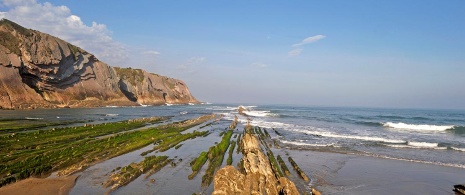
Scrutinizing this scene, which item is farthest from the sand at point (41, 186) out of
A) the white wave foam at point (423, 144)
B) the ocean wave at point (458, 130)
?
the ocean wave at point (458, 130)

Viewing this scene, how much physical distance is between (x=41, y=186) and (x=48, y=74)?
7994 cm

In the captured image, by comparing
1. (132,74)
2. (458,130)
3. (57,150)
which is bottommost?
(57,150)

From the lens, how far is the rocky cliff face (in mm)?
71375

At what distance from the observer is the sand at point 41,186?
14062 millimetres

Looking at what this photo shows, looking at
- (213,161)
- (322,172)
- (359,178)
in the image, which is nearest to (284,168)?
(322,172)

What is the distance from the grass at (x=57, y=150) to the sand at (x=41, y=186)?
0.65 metres

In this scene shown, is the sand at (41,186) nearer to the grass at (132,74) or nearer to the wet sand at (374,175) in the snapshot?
the wet sand at (374,175)

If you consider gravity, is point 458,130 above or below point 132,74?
below

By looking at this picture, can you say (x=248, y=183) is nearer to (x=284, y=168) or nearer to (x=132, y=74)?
(x=284, y=168)

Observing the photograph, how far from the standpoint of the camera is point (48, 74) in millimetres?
83312

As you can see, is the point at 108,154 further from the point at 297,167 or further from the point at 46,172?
the point at 297,167

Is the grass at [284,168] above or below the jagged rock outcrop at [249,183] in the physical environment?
below

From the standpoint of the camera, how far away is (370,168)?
21.3 metres

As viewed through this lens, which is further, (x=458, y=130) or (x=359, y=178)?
(x=458, y=130)
